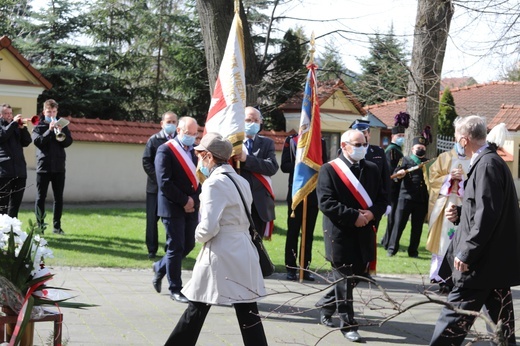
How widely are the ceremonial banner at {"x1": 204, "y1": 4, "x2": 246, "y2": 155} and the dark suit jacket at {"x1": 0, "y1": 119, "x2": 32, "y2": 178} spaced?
12.9 feet

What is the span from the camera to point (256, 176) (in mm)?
9805

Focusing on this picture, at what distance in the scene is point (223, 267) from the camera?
6133mm

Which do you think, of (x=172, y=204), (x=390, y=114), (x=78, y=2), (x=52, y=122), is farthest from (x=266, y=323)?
(x=390, y=114)

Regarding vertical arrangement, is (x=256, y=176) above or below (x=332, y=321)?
above

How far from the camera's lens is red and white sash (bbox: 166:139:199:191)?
9.14 m

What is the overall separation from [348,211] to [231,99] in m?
2.65

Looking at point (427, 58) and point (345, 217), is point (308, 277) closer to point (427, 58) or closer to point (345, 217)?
point (345, 217)

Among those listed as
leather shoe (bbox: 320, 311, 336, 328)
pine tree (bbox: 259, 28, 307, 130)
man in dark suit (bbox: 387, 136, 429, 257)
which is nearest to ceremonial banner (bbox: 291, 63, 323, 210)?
leather shoe (bbox: 320, 311, 336, 328)

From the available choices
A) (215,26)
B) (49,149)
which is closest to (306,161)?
(215,26)

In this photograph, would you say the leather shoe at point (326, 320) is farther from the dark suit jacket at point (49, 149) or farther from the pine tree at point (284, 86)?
the pine tree at point (284, 86)

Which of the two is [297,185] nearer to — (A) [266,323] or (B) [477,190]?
(A) [266,323]

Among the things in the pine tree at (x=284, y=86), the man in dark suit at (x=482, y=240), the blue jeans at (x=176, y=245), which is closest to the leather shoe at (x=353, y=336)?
the man in dark suit at (x=482, y=240)

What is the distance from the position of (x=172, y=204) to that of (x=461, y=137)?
369 centimetres

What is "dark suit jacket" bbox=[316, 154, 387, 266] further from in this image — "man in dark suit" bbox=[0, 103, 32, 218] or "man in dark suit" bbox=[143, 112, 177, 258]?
"man in dark suit" bbox=[0, 103, 32, 218]
